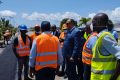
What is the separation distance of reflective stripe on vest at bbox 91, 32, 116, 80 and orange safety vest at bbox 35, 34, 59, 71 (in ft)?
7.25

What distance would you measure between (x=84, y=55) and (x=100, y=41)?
3012mm

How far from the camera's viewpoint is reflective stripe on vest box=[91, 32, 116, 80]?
5883 millimetres

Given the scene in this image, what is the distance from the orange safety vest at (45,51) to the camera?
8055 millimetres

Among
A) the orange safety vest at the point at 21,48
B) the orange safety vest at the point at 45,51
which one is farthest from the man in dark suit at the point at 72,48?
the orange safety vest at the point at 45,51

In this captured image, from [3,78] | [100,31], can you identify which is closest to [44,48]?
[100,31]

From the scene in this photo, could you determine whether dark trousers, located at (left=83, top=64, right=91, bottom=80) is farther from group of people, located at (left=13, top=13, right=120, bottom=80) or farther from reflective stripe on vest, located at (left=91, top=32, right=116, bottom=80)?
reflective stripe on vest, located at (left=91, top=32, right=116, bottom=80)

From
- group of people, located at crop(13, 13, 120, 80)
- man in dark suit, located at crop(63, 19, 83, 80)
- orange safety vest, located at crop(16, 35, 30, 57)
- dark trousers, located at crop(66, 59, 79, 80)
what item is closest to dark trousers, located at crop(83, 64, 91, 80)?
→ group of people, located at crop(13, 13, 120, 80)

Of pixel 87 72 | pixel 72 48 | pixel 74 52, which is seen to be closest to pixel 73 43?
pixel 72 48

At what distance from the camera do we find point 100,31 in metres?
6.13

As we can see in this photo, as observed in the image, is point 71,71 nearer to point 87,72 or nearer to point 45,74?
point 87,72

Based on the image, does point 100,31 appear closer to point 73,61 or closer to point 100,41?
point 100,41

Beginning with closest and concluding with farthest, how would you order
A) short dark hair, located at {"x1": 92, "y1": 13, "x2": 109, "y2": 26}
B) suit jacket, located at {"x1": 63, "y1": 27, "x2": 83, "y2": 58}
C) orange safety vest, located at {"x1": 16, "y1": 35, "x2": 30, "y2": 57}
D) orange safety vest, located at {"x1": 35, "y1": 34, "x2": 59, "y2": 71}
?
short dark hair, located at {"x1": 92, "y1": 13, "x2": 109, "y2": 26} < orange safety vest, located at {"x1": 35, "y1": 34, "x2": 59, "y2": 71} < suit jacket, located at {"x1": 63, "y1": 27, "x2": 83, "y2": 58} < orange safety vest, located at {"x1": 16, "y1": 35, "x2": 30, "y2": 57}

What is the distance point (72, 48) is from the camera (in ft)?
35.8

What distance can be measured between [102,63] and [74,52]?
464 centimetres
